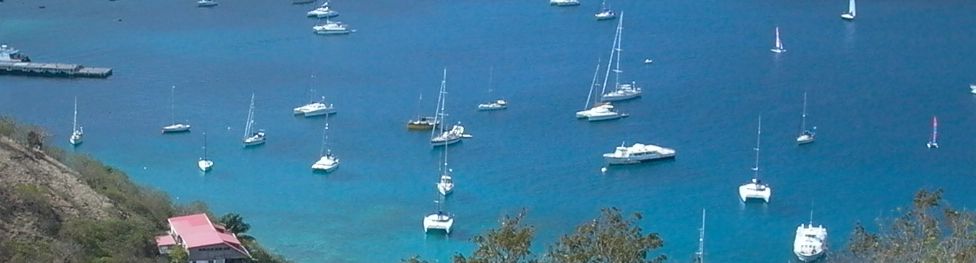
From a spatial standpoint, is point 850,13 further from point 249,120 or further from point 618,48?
point 249,120

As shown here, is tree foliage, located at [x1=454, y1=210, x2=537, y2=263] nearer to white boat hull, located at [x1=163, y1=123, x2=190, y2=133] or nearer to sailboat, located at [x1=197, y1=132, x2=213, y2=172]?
sailboat, located at [x1=197, y1=132, x2=213, y2=172]

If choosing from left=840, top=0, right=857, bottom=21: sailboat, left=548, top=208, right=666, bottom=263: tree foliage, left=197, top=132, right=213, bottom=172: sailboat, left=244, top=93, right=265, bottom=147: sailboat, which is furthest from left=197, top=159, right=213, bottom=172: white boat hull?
left=840, top=0, right=857, bottom=21: sailboat

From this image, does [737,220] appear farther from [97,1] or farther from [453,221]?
[97,1]

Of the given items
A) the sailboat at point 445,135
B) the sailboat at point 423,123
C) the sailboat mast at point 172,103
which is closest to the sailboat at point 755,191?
the sailboat at point 445,135

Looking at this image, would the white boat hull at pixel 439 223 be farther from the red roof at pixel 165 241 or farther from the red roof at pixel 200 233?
the red roof at pixel 165 241

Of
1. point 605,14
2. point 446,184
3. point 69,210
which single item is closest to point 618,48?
point 605,14

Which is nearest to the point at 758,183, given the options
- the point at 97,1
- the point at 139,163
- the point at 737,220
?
the point at 737,220
